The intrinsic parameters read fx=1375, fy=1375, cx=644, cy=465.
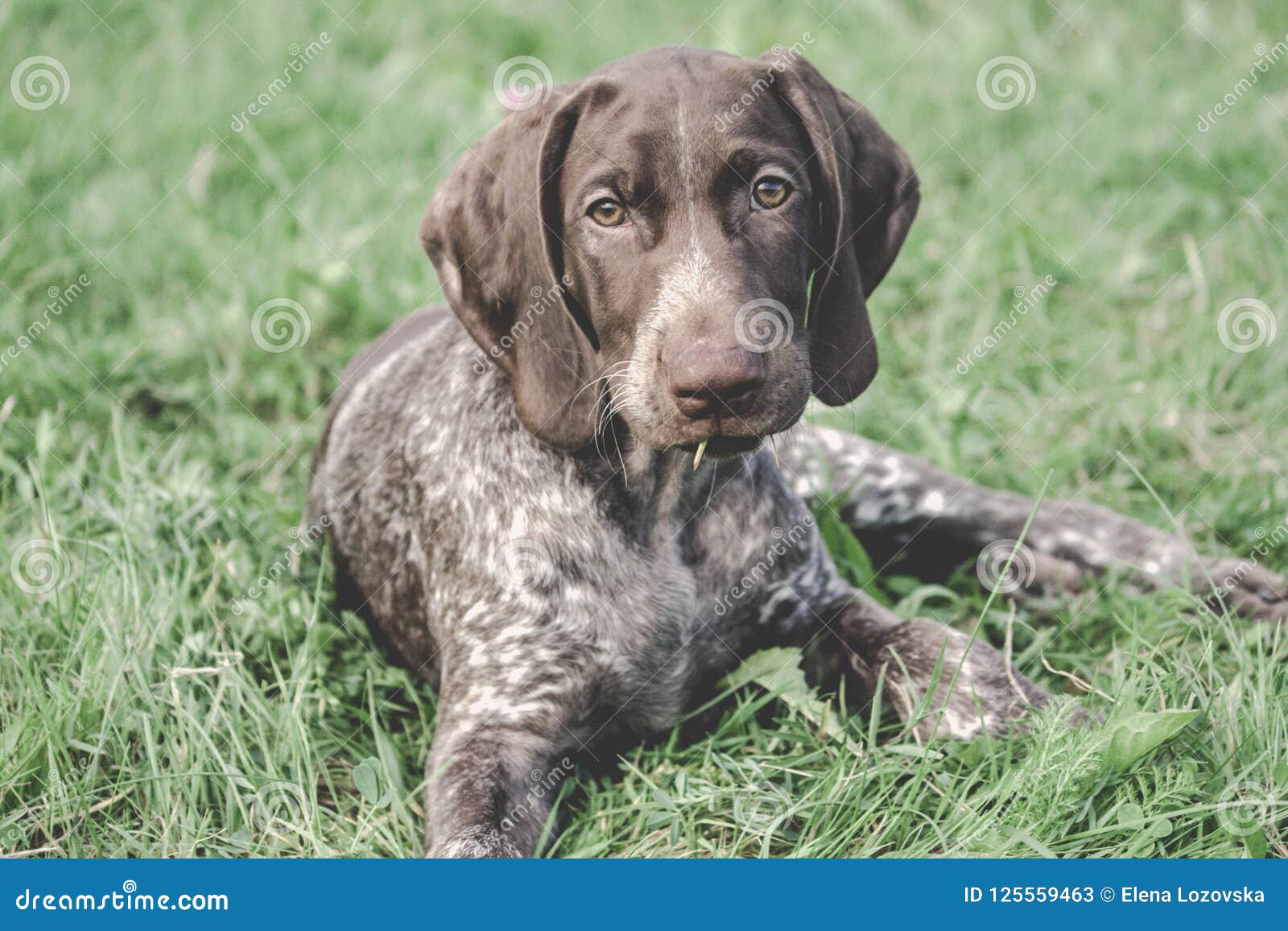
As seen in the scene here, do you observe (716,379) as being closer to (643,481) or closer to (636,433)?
(636,433)

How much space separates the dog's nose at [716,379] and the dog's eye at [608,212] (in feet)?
1.33

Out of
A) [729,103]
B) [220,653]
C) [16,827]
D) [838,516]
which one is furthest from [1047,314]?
[16,827]

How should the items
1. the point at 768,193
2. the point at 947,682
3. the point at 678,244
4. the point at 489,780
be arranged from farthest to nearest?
the point at 947,682, the point at 489,780, the point at 768,193, the point at 678,244

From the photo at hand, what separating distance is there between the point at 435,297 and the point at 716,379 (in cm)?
296

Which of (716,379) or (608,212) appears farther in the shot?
(608,212)

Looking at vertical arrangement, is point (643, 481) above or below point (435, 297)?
below

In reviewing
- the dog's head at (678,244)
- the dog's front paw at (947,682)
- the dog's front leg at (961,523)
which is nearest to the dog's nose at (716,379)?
the dog's head at (678,244)

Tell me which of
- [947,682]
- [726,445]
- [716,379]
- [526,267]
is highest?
[526,267]

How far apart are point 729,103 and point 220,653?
1979mm

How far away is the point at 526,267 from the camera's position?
3320mm

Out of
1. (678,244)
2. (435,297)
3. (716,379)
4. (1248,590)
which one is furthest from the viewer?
(435,297)

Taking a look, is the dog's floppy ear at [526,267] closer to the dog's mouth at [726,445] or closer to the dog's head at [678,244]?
the dog's head at [678,244]

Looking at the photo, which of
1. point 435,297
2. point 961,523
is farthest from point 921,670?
point 435,297

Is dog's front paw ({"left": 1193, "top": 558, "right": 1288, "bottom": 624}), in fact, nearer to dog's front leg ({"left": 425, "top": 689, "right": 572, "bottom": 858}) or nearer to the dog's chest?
the dog's chest
